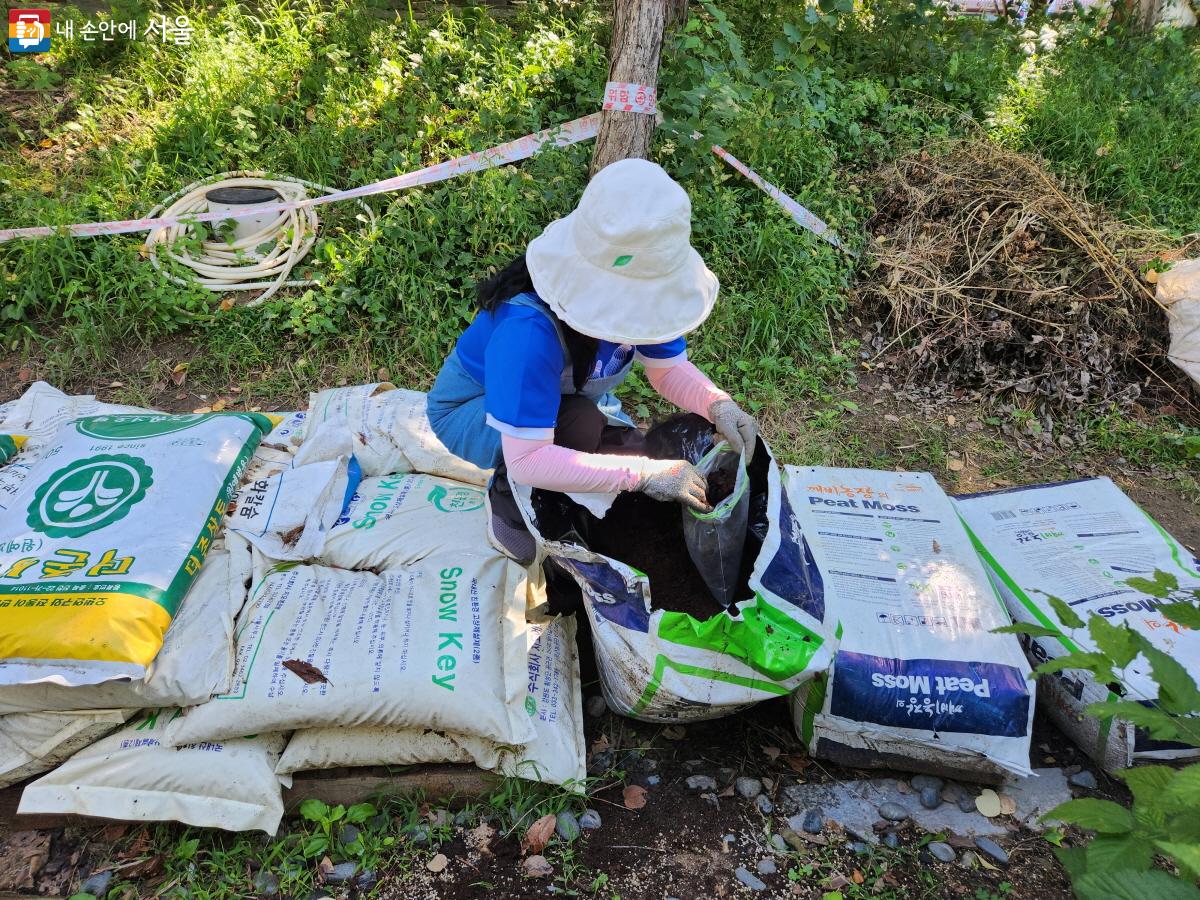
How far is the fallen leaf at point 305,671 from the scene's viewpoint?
180 centimetres

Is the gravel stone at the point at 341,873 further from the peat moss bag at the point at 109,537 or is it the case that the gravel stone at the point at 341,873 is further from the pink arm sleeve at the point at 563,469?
the pink arm sleeve at the point at 563,469

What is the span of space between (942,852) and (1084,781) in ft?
1.56

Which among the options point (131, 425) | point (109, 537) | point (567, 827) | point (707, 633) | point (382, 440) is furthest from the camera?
point (382, 440)

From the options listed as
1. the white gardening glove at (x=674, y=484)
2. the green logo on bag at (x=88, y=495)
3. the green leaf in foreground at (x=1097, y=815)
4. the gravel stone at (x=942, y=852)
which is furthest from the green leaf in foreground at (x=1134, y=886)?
the green logo on bag at (x=88, y=495)

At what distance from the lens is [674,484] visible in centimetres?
180

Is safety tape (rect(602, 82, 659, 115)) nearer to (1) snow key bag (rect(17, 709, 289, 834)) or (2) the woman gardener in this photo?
(2) the woman gardener

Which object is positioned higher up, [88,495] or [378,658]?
[88,495]

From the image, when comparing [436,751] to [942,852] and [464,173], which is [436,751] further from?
[464,173]

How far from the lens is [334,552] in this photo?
2199 millimetres

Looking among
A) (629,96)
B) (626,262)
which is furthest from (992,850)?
(629,96)

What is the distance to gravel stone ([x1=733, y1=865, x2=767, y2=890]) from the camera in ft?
5.61

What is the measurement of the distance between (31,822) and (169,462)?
92cm

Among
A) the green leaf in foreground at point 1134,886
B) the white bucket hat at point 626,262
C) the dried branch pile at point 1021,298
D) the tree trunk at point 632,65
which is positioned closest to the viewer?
the green leaf in foreground at point 1134,886

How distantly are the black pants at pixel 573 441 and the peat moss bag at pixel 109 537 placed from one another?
789 millimetres
